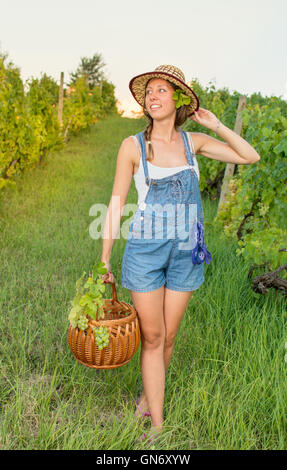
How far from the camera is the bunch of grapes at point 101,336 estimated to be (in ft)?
6.93

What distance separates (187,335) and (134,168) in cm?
147

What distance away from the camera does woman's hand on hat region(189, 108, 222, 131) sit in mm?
2279

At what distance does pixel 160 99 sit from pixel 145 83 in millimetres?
164

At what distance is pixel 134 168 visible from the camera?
225cm

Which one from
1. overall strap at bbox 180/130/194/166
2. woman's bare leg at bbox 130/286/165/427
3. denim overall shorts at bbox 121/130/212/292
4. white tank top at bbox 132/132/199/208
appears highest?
overall strap at bbox 180/130/194/166

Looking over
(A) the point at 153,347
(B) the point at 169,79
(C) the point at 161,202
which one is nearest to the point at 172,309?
(A) the point at 153,347

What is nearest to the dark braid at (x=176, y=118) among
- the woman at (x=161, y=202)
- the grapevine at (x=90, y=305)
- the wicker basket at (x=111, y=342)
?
the woman at (x=161, y=202)

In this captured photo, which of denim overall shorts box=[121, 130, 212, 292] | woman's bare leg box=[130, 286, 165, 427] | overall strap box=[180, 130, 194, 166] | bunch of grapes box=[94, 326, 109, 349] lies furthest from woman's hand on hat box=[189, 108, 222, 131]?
bunch of grapes box=[94, 326, 109, 349]

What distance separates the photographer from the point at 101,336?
6.94ft

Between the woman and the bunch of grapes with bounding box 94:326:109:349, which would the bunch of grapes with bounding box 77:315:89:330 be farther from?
Result: the woman

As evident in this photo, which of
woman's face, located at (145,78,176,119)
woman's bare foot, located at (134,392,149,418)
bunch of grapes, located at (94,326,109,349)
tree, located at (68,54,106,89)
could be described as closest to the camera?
bunch of grapes, located at (94,326,109,349)

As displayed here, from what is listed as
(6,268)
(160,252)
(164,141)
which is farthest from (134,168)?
(6,268)

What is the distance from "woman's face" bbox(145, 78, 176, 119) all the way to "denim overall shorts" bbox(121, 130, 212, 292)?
0.15 metres

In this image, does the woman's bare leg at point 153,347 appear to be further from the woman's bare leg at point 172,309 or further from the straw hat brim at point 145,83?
the straw hat brim at point 145,83
